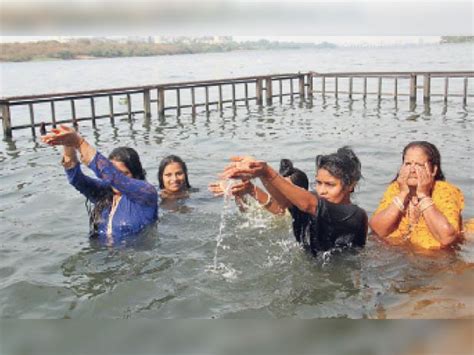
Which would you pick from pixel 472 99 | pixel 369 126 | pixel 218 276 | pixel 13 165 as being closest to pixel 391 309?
pixel 218 276

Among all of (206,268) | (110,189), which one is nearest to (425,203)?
(206,268)

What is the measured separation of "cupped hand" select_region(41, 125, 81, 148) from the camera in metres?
4.07

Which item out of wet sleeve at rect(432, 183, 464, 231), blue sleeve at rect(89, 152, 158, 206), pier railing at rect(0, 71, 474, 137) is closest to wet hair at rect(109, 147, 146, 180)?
blue sleeve at rect(89, 152, 158, 206)

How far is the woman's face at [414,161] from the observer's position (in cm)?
463

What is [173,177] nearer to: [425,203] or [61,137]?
[61,137]

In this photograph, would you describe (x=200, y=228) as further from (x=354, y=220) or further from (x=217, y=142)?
(x=217, y=142)

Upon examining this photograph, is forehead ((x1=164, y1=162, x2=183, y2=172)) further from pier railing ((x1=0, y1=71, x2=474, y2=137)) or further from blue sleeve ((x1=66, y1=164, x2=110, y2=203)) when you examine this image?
pier railing ((x1=0, y1=71, x2=474, y2=137))

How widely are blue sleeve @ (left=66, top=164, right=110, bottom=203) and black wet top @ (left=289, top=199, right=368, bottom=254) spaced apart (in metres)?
2.36

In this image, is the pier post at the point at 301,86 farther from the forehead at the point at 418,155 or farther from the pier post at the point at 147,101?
the forehead at the point at 418,155

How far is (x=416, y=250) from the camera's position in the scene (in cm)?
504

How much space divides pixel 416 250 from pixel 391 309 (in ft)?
4.18

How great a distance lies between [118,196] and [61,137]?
149 centimetres

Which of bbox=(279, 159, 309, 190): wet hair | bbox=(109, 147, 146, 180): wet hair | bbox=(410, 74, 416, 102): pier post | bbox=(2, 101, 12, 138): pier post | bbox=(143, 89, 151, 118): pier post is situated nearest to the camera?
bbox=(109, 147, 146, 180): wet hair

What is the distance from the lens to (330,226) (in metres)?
3.93
